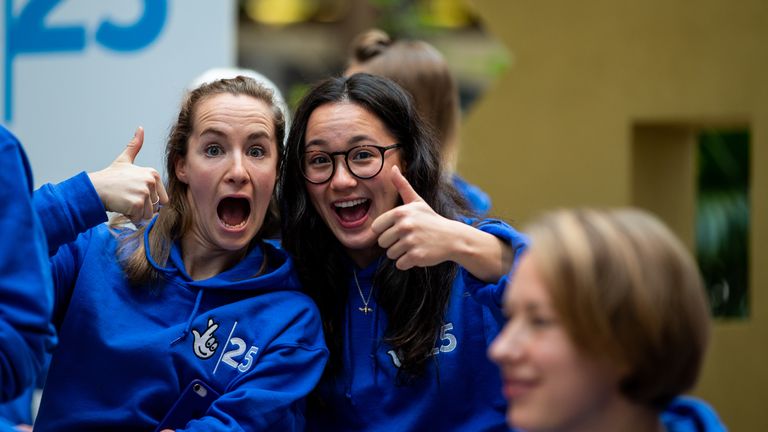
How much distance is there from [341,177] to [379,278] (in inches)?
11.3

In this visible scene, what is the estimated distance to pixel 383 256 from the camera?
9.06ft

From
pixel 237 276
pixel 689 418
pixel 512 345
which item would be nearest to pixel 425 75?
pixel 237 276

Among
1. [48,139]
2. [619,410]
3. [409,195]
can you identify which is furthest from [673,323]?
[48,139]

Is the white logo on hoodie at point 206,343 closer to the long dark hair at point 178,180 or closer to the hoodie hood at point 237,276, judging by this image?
the hoodie hood at point 237,276

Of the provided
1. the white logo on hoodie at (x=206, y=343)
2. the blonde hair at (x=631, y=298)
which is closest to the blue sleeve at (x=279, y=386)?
the white logo on hoodie at (x=206, y=343)

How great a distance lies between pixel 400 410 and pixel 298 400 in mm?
256

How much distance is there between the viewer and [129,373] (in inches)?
99.2

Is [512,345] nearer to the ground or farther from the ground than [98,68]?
nearer to the ground

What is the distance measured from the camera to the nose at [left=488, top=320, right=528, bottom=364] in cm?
166

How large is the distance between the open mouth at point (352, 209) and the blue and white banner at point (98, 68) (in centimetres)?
145

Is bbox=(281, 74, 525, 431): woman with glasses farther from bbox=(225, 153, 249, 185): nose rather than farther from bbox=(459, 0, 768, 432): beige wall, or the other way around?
bbox=(459, 0, 768, 432): beige wall

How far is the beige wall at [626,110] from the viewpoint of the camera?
475cm

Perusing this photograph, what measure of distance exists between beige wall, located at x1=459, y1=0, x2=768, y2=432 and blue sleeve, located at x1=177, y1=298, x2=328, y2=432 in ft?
8.17

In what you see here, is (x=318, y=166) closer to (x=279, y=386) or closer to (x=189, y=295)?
(x=189, y=295)
